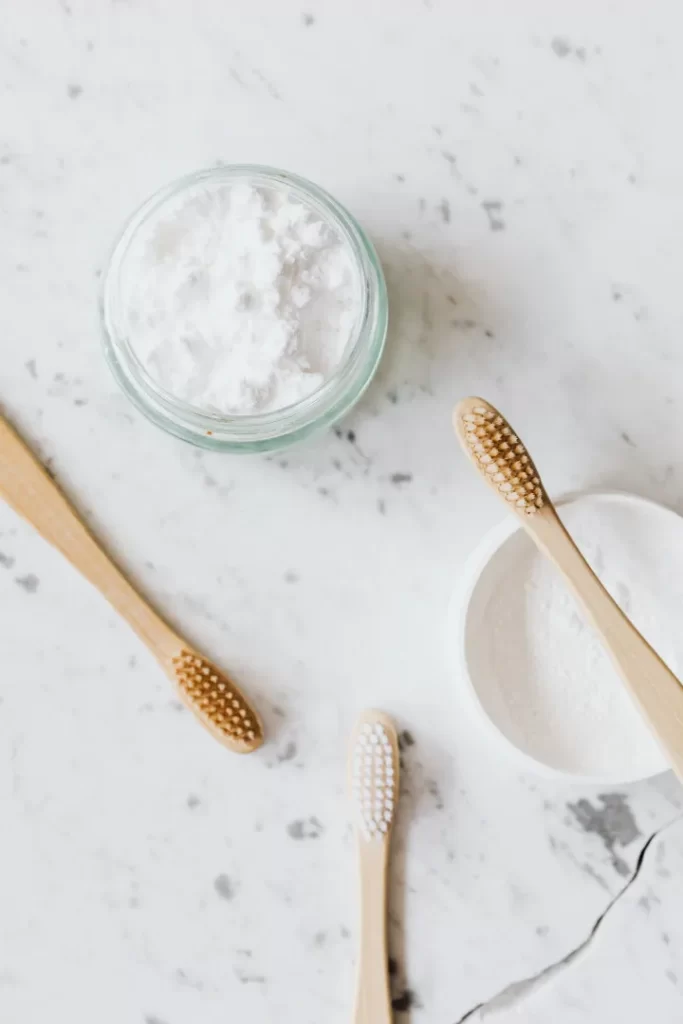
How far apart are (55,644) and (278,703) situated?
0.14m

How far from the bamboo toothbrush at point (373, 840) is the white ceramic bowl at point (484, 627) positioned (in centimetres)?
6

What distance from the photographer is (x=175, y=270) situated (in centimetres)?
52

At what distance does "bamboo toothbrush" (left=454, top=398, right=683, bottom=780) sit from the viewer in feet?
1.71

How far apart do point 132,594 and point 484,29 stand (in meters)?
0.39

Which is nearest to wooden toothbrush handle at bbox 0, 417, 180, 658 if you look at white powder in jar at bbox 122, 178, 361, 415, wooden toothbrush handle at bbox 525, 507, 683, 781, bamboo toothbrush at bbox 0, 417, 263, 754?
bamboo toothbrush at bbox 0, 417, 263, 754

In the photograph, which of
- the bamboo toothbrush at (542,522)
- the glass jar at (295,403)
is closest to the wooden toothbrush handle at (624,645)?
the bamboo toothbrush at (542,522)

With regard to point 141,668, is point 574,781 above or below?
above

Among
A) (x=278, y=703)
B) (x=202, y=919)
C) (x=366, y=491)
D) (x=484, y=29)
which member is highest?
(x=484, y=29)

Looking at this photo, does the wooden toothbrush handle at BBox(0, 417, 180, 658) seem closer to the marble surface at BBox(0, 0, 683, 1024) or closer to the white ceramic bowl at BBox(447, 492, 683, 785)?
the marble surface at BBox(0, 0, 683, 1024)

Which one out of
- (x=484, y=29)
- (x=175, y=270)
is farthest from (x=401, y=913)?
(x=484, y=29)

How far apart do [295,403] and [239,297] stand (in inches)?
2.4

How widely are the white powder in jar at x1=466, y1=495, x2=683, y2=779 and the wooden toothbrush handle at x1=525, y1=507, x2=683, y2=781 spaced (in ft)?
0.16

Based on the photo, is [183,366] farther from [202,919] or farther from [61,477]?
[202,919]

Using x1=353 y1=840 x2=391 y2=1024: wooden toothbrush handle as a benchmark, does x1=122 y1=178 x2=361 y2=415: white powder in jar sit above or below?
above
